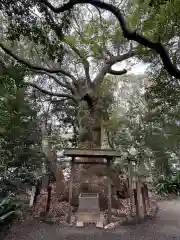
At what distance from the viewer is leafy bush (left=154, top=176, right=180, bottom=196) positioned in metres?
8.80

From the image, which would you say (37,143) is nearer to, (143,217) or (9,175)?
(9,175)

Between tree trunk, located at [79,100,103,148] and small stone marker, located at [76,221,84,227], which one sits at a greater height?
tree trunk, located at [79,100,103,148]

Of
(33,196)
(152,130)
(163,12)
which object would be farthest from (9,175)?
(152,130)

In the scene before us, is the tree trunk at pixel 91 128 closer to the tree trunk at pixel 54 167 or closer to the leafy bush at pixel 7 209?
the tree trunk at pixel 54 167

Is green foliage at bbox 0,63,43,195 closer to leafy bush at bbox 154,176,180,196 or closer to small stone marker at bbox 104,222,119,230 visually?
small stone marker at bbox 104,222,119,230

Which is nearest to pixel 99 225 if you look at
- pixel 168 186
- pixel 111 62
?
pixel 168 186

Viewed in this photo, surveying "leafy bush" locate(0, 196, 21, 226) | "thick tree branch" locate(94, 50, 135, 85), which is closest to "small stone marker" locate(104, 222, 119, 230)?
"leafy bush" locate(0, 196, 21, 226)

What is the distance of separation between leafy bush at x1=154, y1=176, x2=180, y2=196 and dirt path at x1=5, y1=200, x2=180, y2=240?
3323mm

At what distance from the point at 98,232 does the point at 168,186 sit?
4864 mm

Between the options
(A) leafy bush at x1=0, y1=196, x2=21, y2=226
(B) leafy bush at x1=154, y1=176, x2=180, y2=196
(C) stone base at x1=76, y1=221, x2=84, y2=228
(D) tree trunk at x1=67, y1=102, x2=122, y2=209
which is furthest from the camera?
(B) leafy bush at x1=154, y1=176, x2=180, y2=196

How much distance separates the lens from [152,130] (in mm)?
9156

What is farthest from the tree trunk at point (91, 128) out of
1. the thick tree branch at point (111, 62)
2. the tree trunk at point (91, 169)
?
the thick tree branch at point (111, 62)

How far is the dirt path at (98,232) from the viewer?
4.49 meters

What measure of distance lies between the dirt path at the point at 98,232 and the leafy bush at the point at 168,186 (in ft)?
10.9
